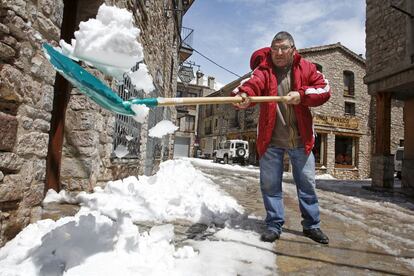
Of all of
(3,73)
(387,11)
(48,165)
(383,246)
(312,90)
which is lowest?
(383,246)

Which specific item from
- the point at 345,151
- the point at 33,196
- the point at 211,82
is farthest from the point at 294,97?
the point at 211,82

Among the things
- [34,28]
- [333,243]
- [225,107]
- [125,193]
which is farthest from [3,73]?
[225,107]

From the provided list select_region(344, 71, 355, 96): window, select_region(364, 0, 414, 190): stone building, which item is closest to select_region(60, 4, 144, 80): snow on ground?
select_region(364, 0, 414, 190): stone building

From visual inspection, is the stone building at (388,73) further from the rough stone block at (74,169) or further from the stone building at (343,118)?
the stone building at (343,118)

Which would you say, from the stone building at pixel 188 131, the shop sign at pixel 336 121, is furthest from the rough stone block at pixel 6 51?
the stone building at pixel 188 131

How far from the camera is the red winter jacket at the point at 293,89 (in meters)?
2.81

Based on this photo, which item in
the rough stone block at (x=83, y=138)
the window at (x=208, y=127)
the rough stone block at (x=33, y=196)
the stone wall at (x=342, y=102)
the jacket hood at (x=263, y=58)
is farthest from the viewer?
the window at (x=208, y=127)

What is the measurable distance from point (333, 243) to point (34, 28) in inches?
116

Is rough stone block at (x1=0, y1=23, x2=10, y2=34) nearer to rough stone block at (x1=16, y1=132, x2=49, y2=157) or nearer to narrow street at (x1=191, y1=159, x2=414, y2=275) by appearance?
rough stone block at (x1=16, y1=132, x2=49, y2=157)

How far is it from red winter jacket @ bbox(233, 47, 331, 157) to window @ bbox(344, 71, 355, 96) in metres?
21.5

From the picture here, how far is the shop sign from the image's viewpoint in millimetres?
20469

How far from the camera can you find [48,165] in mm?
3547

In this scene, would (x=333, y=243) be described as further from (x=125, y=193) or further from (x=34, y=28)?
(x=34, y=28)

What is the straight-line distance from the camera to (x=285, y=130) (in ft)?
9.50
